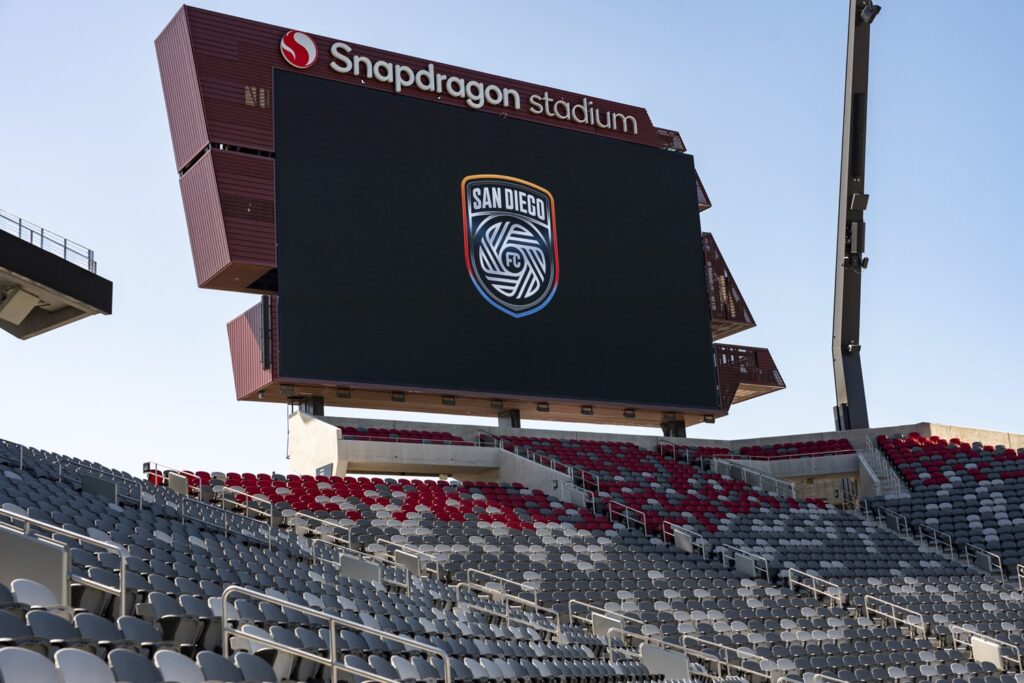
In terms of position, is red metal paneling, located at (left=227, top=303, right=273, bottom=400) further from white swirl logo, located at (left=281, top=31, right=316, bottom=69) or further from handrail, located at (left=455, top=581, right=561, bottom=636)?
handrail, located at (left=455, top=581, right=561, bottom=636)

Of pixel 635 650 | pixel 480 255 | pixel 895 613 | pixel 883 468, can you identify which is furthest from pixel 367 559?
pixel 883 468

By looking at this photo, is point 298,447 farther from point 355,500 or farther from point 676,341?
point 676,341

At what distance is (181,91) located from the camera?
81.9 feet

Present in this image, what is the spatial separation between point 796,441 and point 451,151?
40.0ft

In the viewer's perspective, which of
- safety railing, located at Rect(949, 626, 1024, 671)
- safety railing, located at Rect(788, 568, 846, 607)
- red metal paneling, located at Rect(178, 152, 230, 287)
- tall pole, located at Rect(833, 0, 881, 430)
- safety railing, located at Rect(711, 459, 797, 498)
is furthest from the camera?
tall pole, located at Rect(833, 0, 881, 430)

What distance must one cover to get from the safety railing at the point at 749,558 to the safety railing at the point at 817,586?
0.48 metres

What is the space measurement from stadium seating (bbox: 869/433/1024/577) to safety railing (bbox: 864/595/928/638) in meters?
4.91

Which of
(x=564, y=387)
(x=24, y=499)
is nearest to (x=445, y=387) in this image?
(x=564, y=387)

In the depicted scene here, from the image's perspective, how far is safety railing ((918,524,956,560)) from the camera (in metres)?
25.2

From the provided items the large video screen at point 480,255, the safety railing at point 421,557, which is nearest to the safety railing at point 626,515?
the large video screen at point 480,255

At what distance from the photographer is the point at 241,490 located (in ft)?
65.1

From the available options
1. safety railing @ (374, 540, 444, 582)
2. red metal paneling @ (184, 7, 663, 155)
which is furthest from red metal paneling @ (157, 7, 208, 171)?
safety railing @ (374, 540, 444, 582)

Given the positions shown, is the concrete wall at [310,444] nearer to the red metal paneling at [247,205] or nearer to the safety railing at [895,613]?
the red metal paneling at [247,205]

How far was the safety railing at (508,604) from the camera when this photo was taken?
48.7 feet
